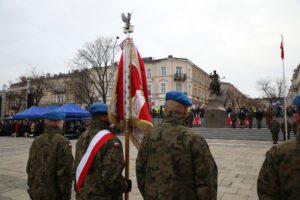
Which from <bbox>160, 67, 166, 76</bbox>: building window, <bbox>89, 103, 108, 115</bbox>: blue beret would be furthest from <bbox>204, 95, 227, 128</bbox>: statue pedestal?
<bbox>160, 67, 166, 76</bbox>: building window

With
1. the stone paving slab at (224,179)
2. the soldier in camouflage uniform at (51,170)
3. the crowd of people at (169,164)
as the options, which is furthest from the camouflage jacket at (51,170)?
the stone paving slab at (224,179)

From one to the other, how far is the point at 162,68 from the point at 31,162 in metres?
57.1

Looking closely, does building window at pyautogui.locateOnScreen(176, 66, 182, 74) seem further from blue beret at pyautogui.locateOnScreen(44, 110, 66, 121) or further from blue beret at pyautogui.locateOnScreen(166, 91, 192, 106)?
blue beret at pyautogui.locateOnScreen(166, 91, 192, 106)

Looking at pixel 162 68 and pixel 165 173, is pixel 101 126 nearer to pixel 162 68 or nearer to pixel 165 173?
pixel 165 173

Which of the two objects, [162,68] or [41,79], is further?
[162,68]

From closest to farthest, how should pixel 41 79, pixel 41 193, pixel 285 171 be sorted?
pixel 285 171, pixel 41 193, pixel 41 79

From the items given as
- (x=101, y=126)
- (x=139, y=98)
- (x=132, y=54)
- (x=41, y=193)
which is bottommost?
(x=41, y=193)

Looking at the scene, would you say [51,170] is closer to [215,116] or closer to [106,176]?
[106,176]

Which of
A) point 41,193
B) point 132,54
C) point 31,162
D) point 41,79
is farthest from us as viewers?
point 41,79

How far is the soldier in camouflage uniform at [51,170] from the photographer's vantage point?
11.5ft

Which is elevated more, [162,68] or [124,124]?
[162,68]

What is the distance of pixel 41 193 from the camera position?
349 centimetres

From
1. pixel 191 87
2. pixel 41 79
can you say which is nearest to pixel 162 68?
pixel 191 87

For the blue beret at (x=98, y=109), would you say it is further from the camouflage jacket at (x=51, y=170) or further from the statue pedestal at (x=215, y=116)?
the statue pedestal at (x=215, y=116)
